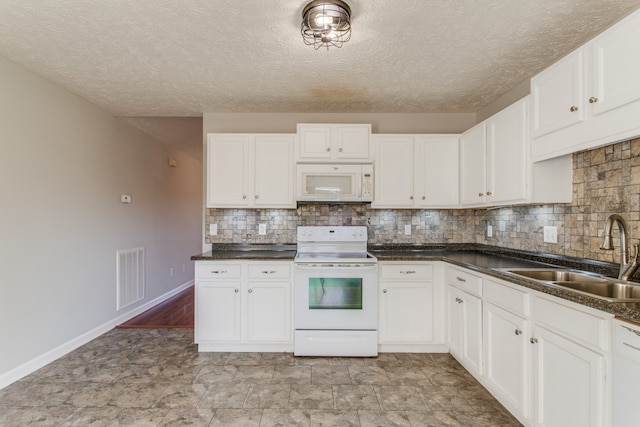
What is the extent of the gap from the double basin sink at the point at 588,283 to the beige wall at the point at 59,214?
3.56 meters

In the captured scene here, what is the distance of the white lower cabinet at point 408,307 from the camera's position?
282 cm

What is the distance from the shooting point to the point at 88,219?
123 inches

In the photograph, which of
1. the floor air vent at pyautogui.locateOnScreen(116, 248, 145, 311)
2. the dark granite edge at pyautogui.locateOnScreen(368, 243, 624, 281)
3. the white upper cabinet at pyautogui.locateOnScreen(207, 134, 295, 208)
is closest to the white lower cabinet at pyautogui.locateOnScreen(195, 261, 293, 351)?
the white upper cabinet at pyautogui.locateOnScreen(207, 134, 295, 208)

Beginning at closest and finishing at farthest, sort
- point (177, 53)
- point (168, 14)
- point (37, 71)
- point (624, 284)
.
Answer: point (624, 284) → point (168, 14) → point (177, 53) → point (37, 71)

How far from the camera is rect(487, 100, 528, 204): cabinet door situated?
7.24 ft

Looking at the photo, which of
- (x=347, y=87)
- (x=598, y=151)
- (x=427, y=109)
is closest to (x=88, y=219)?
(x=347, y=87)

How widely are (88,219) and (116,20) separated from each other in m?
2.09

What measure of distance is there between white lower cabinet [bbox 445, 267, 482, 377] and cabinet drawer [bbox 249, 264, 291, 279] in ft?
4.75

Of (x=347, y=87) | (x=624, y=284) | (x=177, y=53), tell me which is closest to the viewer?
(x=624, y=284)

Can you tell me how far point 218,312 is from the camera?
2830 millimetres

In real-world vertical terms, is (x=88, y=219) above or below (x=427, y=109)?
below

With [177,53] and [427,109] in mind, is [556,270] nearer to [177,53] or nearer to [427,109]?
[427,109]

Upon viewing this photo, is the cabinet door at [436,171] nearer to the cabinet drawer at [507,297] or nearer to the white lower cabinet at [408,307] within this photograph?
the white lower cabinet at [408,307]

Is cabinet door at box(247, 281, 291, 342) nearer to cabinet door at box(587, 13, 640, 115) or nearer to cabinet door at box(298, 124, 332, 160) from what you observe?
cabinet door at box(298, 124, 332, 160)
